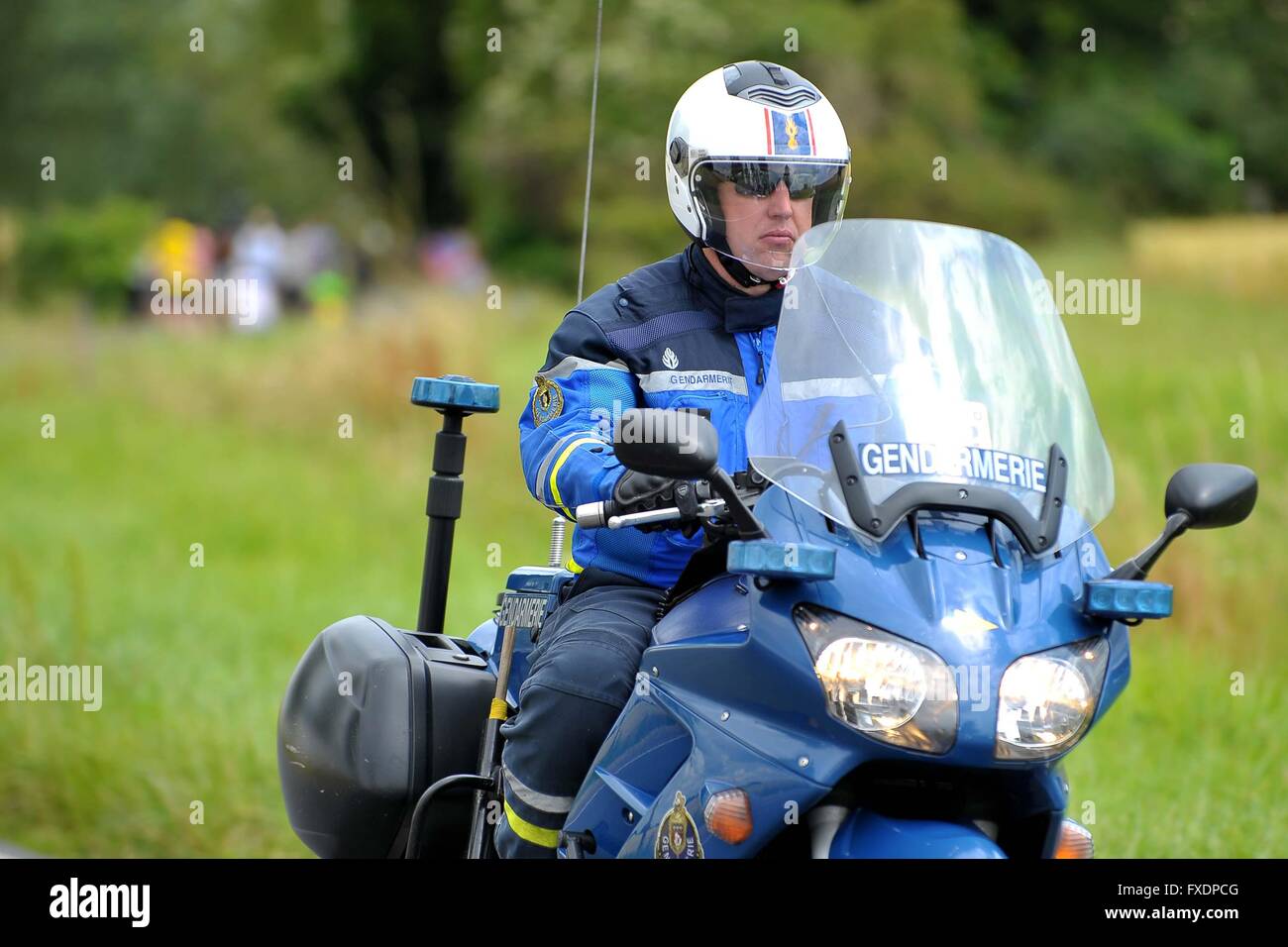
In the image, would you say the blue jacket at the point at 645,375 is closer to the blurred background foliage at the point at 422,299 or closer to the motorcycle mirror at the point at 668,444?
the motorcycle mirror at the point at 668,444

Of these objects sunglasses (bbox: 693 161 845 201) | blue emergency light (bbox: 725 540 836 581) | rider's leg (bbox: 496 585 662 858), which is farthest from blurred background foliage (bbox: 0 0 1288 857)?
blue emergency light (bbox: 725 540 836 581)

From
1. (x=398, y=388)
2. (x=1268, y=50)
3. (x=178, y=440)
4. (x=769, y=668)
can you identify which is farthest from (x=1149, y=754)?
(x=1268, y=50)

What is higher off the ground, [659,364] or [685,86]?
[685,86]

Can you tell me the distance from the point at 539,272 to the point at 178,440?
13.8 meters

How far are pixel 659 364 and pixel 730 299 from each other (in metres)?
0.26

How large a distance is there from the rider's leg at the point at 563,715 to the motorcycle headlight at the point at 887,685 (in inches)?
34.1

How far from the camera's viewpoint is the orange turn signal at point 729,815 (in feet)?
11.1

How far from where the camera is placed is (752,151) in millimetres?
4348

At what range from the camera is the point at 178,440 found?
15.9 m

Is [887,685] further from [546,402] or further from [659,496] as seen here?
[546,402]

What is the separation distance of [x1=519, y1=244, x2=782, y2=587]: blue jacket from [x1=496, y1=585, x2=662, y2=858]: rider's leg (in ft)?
0.81

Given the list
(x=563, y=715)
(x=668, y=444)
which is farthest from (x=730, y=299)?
(x=668, y=444)

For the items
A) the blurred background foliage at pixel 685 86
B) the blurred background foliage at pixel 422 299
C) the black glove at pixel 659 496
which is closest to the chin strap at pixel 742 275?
the black glove at pixel 659 496
